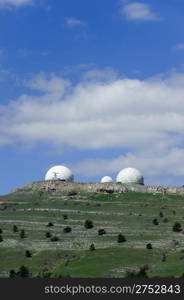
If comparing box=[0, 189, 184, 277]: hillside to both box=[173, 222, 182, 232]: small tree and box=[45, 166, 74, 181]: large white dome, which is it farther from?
box=[45, 166, 74, 181]: large white dome

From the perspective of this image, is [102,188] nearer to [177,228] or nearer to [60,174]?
[60,174]

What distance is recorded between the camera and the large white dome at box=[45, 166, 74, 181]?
13325 centimetres

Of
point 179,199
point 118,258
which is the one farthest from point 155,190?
point 118,258

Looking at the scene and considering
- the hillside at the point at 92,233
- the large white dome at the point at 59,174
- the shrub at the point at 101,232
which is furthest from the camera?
the large white dome at the point at 59,174

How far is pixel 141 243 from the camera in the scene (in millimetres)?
75812

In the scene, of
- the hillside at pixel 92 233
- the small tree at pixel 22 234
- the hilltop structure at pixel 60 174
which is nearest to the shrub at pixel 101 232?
the hillside at pixel 92 233

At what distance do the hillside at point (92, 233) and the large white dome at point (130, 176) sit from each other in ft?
23.3

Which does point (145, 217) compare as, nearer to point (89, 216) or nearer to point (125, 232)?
point (89, 216)

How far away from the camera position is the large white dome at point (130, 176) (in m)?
131

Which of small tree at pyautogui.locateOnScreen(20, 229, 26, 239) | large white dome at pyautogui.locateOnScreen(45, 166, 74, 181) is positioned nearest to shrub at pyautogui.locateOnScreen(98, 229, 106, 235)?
small tree at pyautogui.locateOnScreen(20, 229, 26, 239)

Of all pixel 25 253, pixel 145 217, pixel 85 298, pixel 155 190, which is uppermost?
pixel 155 190

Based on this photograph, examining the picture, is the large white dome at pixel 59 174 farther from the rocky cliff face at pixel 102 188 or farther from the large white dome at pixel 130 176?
the large white dome at pixel 130 176

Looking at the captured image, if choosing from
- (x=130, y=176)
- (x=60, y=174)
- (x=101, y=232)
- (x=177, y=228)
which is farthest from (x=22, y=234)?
(x=60, y=174)

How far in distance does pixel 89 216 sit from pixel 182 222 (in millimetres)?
14295
